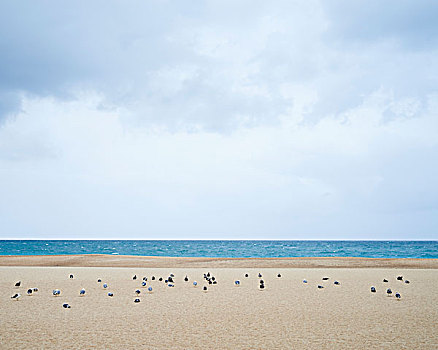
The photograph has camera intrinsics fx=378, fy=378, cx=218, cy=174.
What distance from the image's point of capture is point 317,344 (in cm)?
615

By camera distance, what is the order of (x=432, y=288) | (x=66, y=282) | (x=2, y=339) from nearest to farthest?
(x=2, y=339) < (x=432, y=288) < (x=66, y=282)

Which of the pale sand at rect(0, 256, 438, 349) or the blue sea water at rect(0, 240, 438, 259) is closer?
the pale sand at rect(0, 256, 438, 349)

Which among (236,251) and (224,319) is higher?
(224,319)

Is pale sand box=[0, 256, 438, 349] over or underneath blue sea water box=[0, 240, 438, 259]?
over

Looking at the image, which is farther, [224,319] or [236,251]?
[236,251]

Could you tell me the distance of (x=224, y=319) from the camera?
7.88m

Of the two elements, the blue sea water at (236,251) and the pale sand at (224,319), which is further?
the blue sea water at (236,251)

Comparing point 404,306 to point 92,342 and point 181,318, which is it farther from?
point 92,342

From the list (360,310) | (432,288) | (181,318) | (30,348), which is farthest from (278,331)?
(432,288)

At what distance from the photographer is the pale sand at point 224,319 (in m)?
6.26

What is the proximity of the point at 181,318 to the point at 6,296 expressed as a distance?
6.24 m

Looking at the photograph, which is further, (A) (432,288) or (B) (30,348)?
(A) (432,288)

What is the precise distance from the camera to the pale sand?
6262mm

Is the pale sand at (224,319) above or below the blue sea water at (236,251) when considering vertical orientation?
above
